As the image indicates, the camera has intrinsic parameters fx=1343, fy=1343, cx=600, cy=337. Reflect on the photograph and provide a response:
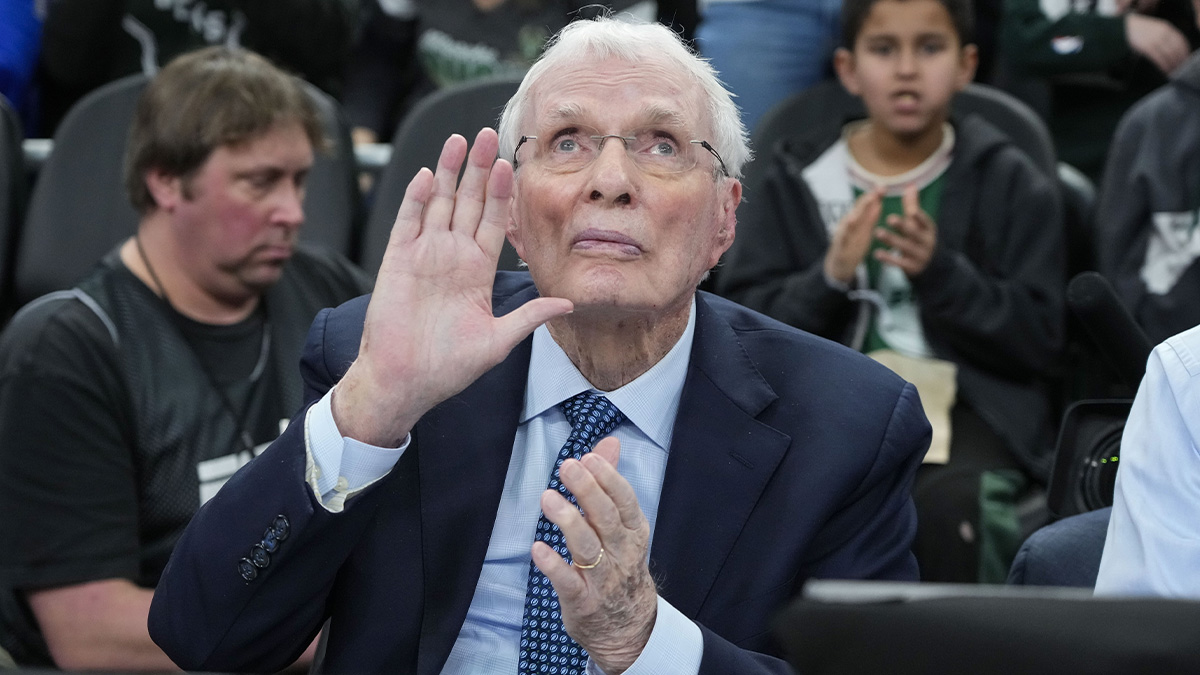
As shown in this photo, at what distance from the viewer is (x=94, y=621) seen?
7.41ft

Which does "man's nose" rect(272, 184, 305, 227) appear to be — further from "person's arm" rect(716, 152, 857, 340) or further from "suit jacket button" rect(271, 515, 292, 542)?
"suit jacket button" rect(271, 515, 292, 542)

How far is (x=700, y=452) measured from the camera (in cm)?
170

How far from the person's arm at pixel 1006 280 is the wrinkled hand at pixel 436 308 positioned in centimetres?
157

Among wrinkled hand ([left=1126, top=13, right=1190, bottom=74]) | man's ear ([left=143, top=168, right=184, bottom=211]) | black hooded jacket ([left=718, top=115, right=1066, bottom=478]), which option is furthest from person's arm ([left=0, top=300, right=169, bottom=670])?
wrinkled hand ([left=1126, top=13, right=1190, bottom=74])

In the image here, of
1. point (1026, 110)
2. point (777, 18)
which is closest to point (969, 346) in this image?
point (1026, 110)

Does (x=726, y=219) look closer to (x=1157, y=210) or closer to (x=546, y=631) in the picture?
(x=546, y=631)

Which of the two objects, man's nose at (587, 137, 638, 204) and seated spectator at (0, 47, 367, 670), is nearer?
man's nose at (587, 137, 638, 204)

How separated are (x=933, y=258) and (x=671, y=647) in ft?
5.41

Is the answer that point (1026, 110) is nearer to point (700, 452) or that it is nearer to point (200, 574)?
point (700, 452)

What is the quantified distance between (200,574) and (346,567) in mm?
176

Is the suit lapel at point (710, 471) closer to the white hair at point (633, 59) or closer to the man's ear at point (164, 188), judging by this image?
the white hair at point (633, 59)

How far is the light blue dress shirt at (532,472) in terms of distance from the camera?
148 cm

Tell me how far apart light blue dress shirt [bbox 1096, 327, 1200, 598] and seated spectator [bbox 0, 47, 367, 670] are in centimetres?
158

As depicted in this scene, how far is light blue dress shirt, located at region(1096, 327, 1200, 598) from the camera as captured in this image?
1394 mm
